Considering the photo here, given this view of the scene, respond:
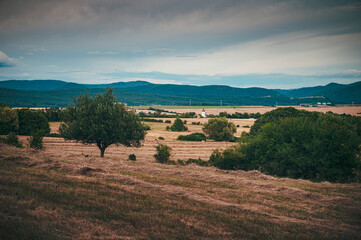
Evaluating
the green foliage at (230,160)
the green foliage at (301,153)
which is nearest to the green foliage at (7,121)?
the green foliage at (301,153)

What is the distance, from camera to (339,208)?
15.7m

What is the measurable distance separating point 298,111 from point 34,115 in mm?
81056

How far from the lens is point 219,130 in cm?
9250

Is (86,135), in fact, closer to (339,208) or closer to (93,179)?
(93,179)

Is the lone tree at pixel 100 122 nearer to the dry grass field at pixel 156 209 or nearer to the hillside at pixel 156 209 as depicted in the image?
the dry grass field at pixel 156 209

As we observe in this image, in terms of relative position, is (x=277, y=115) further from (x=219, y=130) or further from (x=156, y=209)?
(x=156, y=209)

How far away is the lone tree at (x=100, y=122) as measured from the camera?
35031 mm

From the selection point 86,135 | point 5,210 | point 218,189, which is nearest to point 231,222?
point 218,189

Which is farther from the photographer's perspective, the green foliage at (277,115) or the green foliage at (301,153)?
the green foliage at (277,115)

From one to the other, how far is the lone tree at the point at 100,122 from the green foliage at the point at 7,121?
169ft

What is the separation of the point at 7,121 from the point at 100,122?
186ft

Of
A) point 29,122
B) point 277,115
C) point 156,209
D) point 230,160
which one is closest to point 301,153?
point 230,160

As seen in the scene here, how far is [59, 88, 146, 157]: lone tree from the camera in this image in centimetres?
3503

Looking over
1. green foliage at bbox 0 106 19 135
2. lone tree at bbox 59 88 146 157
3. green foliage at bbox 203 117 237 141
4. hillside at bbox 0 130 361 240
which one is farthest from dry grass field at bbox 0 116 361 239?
green foliage at bbox 203 117 237 141
